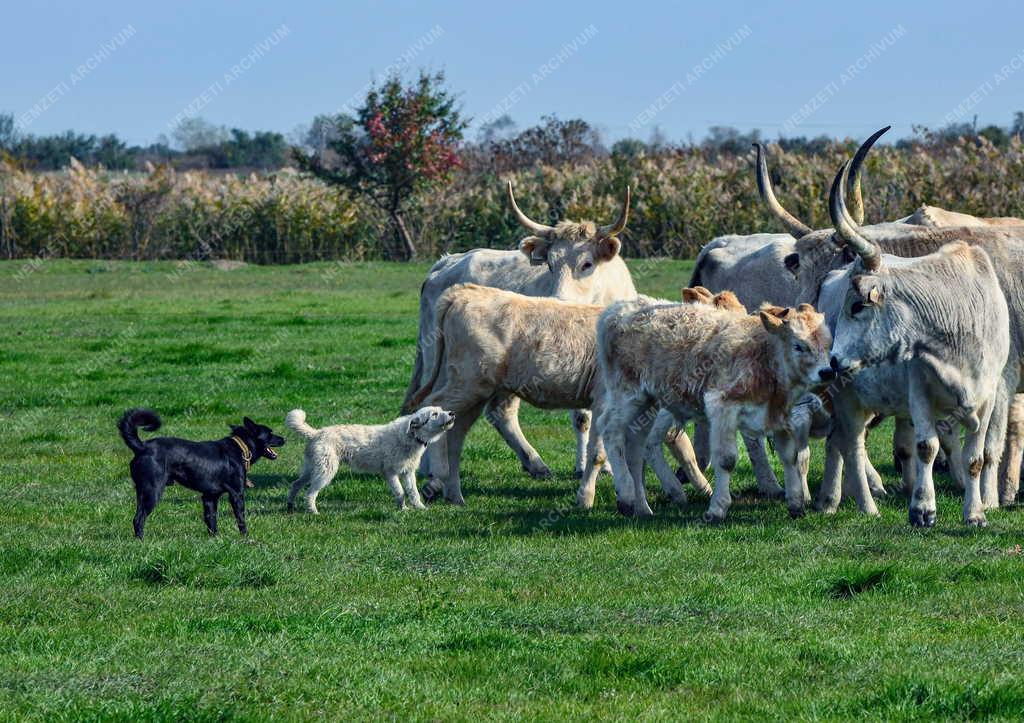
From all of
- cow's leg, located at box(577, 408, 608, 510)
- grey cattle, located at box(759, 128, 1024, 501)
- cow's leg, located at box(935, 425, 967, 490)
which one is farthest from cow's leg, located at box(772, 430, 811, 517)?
cow's leg, located at box(935, 425, 967, 490)

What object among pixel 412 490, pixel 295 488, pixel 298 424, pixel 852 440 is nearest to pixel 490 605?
pixel 412 490

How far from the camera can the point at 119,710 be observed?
19.1 feet

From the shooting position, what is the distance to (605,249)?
13.6m

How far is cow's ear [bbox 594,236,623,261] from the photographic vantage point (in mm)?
13500

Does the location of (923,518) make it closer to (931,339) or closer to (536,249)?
(931,339)

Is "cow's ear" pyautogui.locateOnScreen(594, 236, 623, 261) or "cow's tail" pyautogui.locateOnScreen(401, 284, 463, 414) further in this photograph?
"cow's ear" pyautogui.locateOnScreen(594, 236, 623, 261)

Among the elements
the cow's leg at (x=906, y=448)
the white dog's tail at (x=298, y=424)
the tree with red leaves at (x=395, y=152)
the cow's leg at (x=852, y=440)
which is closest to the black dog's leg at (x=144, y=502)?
the white dog's tail at (x=298, y=424)

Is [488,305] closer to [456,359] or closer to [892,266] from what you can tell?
[456,359]

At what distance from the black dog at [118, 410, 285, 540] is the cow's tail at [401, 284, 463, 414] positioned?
2168 mm

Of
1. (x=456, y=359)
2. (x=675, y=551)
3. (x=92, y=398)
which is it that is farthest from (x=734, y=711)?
(x=92, y=398)

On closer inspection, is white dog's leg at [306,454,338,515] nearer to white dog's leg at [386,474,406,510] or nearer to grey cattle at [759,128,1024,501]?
white dog's leg at [386,474,406,510]

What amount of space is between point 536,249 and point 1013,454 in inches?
186

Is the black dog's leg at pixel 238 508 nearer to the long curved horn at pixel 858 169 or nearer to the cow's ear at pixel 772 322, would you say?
the cow's ear at pixel 772 322

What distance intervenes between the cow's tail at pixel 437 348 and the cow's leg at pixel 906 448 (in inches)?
136
